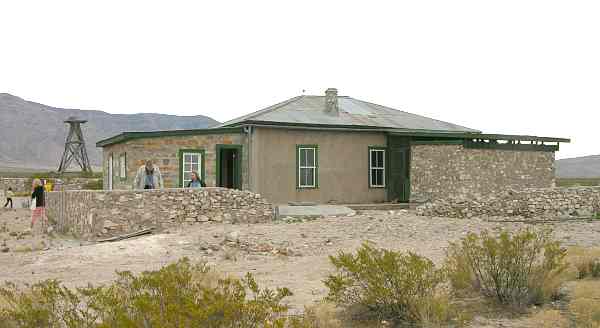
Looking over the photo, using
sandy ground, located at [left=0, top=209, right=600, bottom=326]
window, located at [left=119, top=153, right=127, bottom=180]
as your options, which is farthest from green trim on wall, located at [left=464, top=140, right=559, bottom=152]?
window, located at [left=119, top=153, right=127, bottom=180]

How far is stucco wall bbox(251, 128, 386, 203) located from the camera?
19.5 metres

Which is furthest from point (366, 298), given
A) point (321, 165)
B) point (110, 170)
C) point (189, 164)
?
point (110, 170)

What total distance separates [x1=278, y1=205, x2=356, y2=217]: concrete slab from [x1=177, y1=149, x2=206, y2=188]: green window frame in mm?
2882

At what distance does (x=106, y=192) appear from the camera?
14.2 meters

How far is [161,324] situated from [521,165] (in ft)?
65.1

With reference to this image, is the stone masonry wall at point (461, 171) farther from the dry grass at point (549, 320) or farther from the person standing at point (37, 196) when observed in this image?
the dry grass at point (549, 320)

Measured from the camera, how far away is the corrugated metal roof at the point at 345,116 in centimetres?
2084

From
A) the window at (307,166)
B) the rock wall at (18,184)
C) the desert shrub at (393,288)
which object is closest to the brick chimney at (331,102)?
the window at (307,166)

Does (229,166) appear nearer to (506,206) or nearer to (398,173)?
(398,173)

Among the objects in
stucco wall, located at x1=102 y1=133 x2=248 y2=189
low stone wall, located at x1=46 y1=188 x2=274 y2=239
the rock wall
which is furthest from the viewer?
the rock wall

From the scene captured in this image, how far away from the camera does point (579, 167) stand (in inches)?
4070

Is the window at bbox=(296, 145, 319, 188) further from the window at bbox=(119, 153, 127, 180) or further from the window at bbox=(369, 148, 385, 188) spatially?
the window at bbox=(119, 153, 127, 180)

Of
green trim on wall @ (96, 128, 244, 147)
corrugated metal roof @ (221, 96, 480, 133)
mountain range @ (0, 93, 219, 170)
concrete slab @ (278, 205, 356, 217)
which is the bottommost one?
concrete slab @ (278, 205, 356, 217)

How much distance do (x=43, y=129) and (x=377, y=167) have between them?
10406 cm
